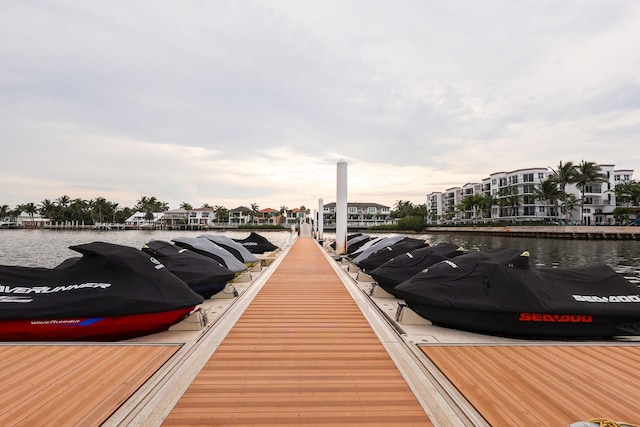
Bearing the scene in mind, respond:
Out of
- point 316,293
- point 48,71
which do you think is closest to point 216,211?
point 48,71

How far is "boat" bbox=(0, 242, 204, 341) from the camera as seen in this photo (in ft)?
16.4

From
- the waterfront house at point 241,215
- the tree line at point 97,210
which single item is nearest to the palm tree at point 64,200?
the tree line at point 97,210

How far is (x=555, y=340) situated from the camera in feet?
17.9

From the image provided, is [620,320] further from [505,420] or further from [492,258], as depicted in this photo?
[505,420]

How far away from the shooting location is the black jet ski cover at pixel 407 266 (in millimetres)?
8344

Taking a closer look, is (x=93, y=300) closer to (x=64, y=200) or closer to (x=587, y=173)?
(x=587, y=173)

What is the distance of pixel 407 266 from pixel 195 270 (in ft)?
17.8

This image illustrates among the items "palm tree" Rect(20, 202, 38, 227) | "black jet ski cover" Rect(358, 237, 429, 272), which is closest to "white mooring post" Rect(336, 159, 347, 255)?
"black jet ski cover" Rect(358, 237, 429, 272)

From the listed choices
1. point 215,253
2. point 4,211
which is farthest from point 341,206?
point 4,211

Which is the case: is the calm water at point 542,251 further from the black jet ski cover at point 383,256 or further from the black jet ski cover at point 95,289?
the black jet ski cover at point 95,289

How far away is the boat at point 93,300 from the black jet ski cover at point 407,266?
4735 mm

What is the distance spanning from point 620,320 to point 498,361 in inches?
108

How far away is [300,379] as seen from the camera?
3.85 metres

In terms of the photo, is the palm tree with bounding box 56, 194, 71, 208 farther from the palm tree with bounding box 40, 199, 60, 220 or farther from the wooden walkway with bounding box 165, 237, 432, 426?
the wooden walkway with bounding box 165, 237, 432, 426
